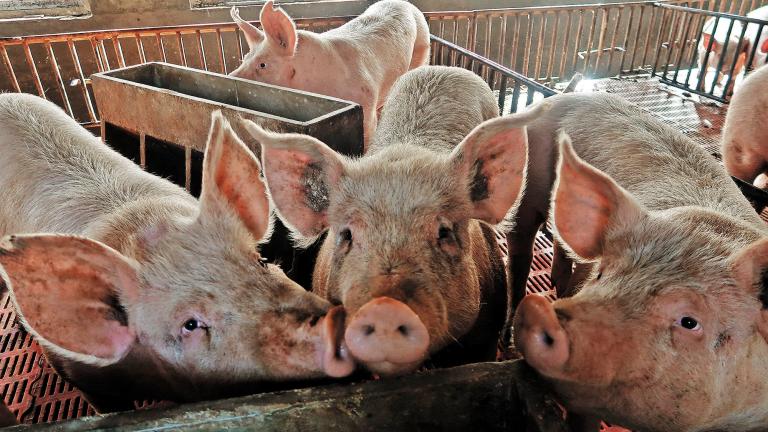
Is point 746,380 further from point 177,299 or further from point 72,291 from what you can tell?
point 72,291

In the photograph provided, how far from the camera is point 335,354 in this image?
1661mm

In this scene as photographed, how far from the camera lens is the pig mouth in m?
1.65

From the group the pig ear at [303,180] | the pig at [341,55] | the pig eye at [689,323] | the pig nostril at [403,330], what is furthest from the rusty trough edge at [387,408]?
the pig at [341,55]

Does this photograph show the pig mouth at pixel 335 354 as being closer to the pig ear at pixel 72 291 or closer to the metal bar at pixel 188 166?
the pig ear at pixel 72 291

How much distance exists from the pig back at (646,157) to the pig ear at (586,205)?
478 millimetres

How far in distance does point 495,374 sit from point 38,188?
2.47m

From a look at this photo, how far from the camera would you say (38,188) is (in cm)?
273

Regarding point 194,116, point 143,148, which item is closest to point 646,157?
point 194,116

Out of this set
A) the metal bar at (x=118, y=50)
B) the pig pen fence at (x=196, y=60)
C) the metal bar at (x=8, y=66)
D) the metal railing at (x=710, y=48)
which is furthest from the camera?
the metal railing at (x=710, y=48)

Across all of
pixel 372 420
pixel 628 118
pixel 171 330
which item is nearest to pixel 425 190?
pixel 372 420

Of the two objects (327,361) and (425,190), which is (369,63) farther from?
(327,361)

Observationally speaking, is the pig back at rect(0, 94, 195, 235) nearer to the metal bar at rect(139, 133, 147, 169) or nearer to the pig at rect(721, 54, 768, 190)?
the metal bar at rect(139, 133, 147, 169)

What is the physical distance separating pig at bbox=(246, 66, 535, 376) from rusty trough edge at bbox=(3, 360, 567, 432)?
4.1 inches

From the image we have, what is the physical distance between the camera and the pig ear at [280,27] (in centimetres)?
518
